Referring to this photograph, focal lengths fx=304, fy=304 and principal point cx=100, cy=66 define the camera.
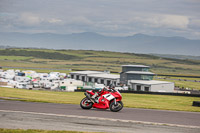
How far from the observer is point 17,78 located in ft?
307

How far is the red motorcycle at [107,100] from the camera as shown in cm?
1812

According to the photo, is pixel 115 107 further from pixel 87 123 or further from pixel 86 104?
pixel 87 123

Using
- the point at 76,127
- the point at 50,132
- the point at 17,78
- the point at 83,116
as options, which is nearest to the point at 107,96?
the point at 83,116

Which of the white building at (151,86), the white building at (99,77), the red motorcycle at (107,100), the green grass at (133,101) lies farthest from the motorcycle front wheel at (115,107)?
the white building at (99,77)

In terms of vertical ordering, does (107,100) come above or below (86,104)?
above

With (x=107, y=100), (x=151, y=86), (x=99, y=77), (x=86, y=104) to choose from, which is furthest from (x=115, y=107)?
(x=99, y=77)

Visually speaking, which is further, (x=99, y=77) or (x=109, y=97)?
(x=99, y=77)

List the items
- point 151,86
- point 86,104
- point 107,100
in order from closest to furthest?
1. point 107,100
2. point 86,104
3. point 151,86

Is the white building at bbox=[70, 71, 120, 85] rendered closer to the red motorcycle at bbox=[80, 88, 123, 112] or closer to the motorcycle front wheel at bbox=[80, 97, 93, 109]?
the motorcycle front wheel at bbox=[80, 97, 93, 109]

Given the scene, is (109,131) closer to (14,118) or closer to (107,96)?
(14,118)

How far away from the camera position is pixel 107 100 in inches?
722

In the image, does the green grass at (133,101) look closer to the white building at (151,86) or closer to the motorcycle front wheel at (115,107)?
the motorcycle front wheel at (115,107)

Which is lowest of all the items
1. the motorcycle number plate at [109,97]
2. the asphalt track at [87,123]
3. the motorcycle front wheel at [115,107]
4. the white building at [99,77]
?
the asphalt track at [87,123]

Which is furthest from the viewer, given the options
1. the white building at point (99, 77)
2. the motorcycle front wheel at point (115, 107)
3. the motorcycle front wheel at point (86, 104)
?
the white building at point (99, 77)
